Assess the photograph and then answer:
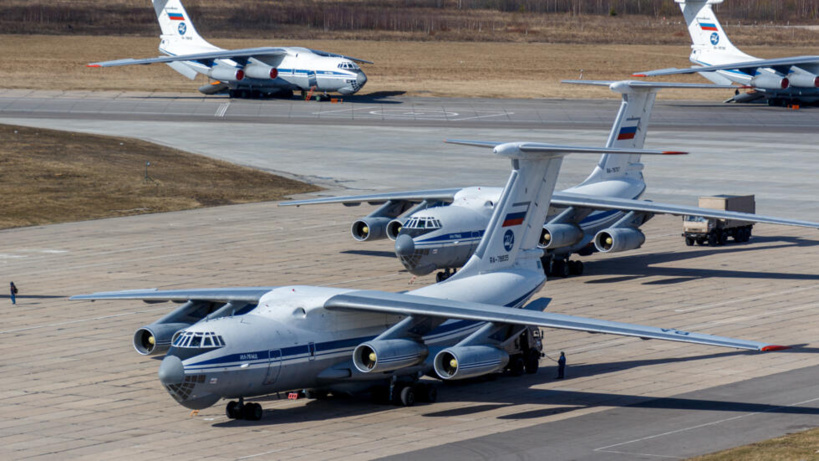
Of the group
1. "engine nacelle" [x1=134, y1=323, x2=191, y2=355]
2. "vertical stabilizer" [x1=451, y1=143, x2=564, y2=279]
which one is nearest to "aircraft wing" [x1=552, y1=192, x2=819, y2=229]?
"vertical stabilizer" [x1=451, y1=143, x2=564, y2=279]

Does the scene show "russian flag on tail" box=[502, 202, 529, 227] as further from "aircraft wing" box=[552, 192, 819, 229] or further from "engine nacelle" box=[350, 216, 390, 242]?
"engine nacelle" box=[350, 216, 390, 242]

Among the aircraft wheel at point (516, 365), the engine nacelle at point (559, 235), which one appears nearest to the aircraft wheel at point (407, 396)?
the aircraft wheel at point (516, 365)

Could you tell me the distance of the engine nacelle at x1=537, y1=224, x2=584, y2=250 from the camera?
43531 millimetres

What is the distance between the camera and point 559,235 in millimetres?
43781

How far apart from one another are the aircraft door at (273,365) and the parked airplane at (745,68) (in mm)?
76223

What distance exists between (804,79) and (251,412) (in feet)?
277

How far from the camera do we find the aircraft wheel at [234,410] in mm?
26781

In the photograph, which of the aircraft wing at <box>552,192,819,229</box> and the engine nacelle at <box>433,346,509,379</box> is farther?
the aircraft wing at <box>552,192,819,229</box>

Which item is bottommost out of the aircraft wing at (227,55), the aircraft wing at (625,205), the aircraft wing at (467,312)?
the aircraft wing at (625,205)

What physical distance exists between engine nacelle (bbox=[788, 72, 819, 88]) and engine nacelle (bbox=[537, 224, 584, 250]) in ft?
207

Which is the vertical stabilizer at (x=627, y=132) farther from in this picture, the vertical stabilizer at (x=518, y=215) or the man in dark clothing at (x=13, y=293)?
the man in dark clothing at (x=13, y=293)

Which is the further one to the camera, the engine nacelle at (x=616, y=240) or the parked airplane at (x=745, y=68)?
A: the parked airplane at (x=745, y=68)

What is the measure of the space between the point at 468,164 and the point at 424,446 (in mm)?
52777

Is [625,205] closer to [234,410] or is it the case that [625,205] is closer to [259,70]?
[234,410]
